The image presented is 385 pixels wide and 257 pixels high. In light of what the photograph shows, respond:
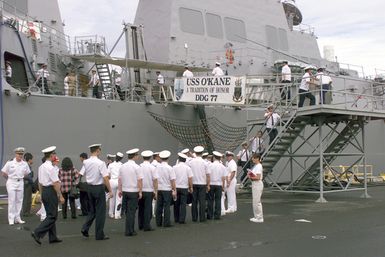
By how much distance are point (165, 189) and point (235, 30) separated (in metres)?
12.3

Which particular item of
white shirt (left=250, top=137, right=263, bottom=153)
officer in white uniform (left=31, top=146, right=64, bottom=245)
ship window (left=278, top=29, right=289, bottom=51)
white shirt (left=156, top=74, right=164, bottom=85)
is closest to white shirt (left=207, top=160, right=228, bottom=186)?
officer in white uniform (left=31, top=146, right=64, bottom=245)

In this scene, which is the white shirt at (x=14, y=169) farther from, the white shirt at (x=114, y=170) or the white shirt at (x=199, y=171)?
the white shirt at (x=199, y=171)

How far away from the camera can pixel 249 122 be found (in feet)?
52.1

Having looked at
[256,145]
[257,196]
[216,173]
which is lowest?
[257,196]

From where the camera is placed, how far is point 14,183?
9781 mm

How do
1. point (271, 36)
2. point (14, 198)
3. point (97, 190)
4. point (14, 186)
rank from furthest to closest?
point (271, 36)
point (14, 186)
point (14, 198)
point (97, 190)

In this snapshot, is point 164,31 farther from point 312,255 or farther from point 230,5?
point 312,255

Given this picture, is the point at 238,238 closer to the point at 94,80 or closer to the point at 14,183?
the point at 14,183

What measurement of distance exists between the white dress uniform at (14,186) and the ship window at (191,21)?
1059 centimetres

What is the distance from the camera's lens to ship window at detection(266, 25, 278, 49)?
21673mm

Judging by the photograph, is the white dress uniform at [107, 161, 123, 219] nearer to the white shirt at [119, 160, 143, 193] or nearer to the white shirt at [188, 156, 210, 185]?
the white shirt at [188, 156, 210, 185]

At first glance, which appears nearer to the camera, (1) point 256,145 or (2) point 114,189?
(2) point 114,189

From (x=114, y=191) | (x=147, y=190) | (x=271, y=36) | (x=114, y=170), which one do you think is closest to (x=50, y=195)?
(x=147, y=190)

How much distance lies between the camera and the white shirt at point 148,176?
883cm
